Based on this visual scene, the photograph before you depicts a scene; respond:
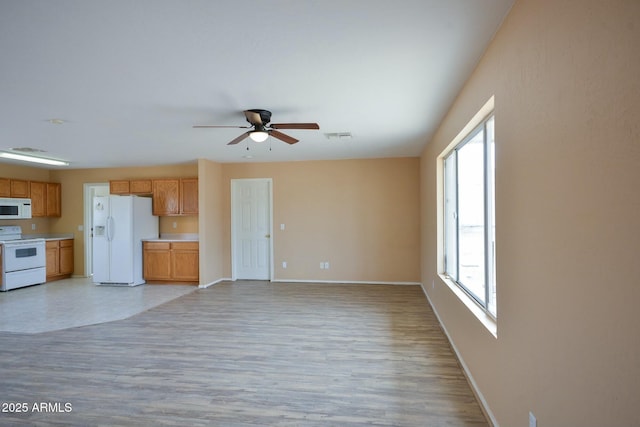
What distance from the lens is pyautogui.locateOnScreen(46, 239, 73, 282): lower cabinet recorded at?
696 cm

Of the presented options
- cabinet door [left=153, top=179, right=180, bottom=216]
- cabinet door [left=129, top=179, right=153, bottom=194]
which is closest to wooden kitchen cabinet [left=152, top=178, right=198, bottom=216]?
cabinet door [left=153, top=179, right=180, bottom=216]

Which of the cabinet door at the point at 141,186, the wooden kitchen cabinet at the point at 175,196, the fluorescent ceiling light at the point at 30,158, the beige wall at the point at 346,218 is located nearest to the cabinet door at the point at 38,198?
the fluorescent ceiling light at the point at 30,158

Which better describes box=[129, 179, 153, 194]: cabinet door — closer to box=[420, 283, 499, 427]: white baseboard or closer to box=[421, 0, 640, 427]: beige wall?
box=[420, 283, 499, 427]: white baseboard

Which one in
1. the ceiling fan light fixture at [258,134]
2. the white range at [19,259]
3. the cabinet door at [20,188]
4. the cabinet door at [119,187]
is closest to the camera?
the ceiling fan light fixture at [258,134]

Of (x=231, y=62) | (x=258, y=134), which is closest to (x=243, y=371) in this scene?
(x=258, y=134)

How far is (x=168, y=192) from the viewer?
6879 millimetres

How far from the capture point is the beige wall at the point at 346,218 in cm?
634

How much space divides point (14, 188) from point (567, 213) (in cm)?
888

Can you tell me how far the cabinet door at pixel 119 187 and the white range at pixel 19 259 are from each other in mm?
1676

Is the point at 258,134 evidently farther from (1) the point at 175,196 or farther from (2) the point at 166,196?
(2) the point at 166,196

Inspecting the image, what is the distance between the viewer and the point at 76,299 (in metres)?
5.48

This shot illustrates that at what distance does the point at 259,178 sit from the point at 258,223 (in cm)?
95

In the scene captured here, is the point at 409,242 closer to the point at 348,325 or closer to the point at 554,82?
the point at 348,325

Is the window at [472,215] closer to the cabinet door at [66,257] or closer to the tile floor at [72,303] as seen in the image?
the tile floor at [72,303]
